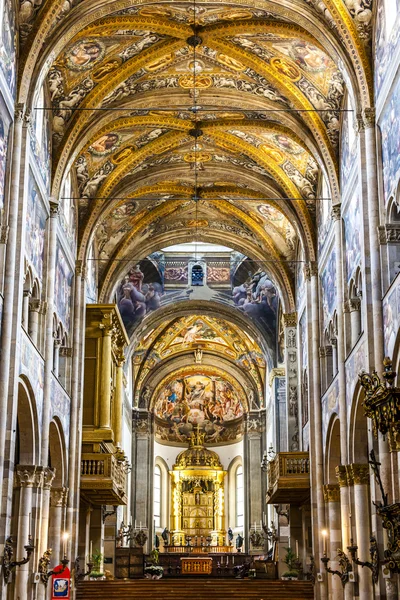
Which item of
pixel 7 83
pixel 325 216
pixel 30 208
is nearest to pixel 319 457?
pixel 325 216

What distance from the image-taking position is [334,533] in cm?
2752

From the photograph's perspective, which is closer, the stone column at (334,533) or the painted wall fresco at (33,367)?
the painted wall fresco at (33,367)

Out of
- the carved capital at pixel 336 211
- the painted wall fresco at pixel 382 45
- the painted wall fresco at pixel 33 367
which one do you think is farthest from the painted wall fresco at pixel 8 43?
the carved capital at pixel 336 211

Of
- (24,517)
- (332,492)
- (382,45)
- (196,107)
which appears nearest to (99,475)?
(332,492)

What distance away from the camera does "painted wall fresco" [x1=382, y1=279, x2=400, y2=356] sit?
Result: 18.6 meters

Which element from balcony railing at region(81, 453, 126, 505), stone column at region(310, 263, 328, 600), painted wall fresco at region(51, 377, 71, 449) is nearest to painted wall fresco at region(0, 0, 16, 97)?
painted wall fresco at region(51, 377, 71, 449)

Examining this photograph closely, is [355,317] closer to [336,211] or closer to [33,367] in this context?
[336,211]

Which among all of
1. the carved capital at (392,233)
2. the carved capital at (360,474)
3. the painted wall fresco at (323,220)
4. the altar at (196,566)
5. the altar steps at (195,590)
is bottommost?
the altar steps at (195,590)

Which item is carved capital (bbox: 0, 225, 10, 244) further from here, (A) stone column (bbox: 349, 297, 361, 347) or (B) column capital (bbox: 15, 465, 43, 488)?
(A) stone column (bbox: 349, 297, 361, 347)

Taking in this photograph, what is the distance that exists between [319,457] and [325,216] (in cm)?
789

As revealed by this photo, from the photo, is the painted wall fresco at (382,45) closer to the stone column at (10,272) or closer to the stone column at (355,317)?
the stone column at (355,317)

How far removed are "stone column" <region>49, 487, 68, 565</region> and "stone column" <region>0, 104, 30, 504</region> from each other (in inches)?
353

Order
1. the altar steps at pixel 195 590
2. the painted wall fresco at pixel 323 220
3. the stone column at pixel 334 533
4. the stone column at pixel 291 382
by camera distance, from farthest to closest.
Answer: the stone column at pixel 291 382 → the altar steps at pixel 195 590 → the painted wall fresco at pixel 323 220 → the stone column at pixel 334 533

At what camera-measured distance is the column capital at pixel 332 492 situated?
28234mm
